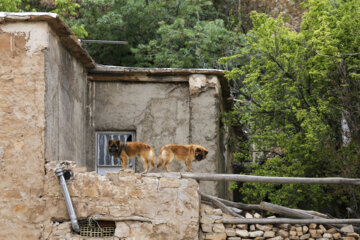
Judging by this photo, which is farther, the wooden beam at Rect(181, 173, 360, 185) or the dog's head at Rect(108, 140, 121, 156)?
the dog's head at Rect(108, 140, 121, 156)

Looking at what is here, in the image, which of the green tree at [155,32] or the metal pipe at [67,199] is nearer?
the metal pipe at [67,199]

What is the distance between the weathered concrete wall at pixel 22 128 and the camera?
10938 mm

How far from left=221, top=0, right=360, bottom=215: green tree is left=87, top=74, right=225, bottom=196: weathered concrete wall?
57.7 inches

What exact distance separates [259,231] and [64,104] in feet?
14.6

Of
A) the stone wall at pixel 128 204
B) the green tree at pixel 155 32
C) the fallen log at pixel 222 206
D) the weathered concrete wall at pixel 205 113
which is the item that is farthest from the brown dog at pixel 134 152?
the green tree at pixel 155 32

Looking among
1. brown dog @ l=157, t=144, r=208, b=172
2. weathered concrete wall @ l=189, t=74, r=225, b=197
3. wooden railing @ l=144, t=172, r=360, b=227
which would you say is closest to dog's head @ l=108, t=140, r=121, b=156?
wooden railing @ l=144, t=172, r=360, b=227

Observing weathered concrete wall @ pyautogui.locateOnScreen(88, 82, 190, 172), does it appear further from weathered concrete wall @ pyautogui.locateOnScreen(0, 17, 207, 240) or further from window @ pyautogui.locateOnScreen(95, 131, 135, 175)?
weathered concrete wall @ pyautogui.locateOnScreen(0, 17, 207, 240)

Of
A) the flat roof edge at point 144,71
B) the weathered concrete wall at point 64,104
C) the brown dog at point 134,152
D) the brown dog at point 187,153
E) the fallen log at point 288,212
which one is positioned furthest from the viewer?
the flat roof edge at point 144,71

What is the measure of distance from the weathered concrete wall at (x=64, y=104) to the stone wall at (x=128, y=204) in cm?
74

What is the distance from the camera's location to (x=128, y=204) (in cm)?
1108

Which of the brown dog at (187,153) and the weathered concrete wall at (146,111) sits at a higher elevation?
the weathered concrete wall at (146,111)

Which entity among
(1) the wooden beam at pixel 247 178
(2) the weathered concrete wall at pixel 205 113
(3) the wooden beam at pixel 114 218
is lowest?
(3) the wooden beam at pixel 114 218

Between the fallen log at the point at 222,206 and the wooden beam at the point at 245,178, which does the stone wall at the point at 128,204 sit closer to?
the wooden beam at the point at 245,178

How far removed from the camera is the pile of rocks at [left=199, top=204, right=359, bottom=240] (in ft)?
36.9
